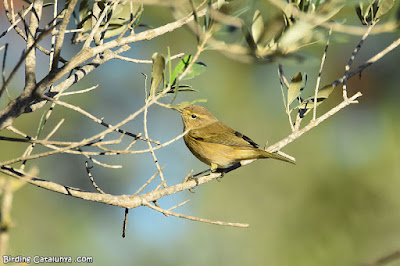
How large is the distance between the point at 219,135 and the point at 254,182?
2.69 m

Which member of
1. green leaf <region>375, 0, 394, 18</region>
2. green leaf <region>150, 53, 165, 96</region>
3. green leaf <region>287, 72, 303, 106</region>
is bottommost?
green leaf <region>150, 53, 165, 96</region>

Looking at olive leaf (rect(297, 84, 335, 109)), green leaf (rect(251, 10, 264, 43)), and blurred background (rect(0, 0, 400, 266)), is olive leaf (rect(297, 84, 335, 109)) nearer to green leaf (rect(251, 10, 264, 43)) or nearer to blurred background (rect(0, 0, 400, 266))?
green leaf (rect(251, 10, 264, 43))

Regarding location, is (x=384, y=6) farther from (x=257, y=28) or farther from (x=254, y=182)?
(x=254, y=182)

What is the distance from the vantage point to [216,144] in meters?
4.60

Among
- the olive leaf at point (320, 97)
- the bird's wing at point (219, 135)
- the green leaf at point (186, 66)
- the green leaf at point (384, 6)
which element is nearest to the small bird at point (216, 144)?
the bird's wing at point (219, 135)

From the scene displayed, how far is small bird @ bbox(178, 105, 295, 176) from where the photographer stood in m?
4.23

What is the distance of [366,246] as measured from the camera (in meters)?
6.53

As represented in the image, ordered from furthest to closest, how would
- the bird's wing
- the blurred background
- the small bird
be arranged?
1. the blurred background
2. the bird's wing
3. the small bird

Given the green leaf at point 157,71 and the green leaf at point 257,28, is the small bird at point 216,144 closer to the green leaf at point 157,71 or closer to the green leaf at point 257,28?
Answer: the green leaf at point 257,28

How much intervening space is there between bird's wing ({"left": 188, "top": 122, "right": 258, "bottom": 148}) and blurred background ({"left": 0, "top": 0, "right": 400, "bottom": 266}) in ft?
5.47

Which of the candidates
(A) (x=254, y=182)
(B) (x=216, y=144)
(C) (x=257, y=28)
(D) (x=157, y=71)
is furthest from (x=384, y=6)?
(A) (x=254, y=182)

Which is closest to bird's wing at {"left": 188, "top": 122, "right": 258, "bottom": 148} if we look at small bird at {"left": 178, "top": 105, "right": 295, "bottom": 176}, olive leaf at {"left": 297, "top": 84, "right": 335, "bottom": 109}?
small bird at {"left": 178, "top": 105, "right": 295, "bottom": 176}

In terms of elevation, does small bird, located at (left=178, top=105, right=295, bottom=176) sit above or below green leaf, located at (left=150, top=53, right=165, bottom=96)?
above

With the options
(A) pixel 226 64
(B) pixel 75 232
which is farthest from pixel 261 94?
(B) pixel 75 232
